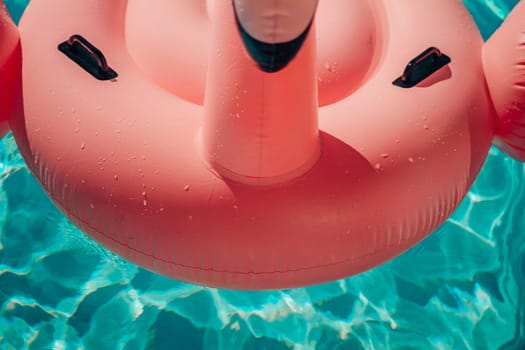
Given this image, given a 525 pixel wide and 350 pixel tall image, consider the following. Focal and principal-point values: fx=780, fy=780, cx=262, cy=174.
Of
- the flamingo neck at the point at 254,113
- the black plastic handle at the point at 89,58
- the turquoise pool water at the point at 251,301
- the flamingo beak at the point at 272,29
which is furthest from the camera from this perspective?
the turquoise pool water at the point at 251,301

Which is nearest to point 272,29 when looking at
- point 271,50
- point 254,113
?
point 271,50

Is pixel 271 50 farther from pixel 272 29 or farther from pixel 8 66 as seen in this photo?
pixel 8 66

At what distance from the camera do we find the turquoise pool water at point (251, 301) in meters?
1.88

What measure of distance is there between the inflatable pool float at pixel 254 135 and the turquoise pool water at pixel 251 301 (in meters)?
0.56

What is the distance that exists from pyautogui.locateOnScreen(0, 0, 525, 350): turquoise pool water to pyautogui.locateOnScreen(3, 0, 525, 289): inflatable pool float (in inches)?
22.0

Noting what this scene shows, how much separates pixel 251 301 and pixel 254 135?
827 millimetres

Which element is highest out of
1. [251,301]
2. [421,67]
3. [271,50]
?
[271,50]

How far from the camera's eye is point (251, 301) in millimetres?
1938

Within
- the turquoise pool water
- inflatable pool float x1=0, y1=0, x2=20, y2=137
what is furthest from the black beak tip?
the turquoise pool water

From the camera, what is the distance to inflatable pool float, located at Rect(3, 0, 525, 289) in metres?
1.24

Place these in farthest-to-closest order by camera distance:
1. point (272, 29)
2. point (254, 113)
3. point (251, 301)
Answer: point (251, 301), point (254, 113), point (272, 29)

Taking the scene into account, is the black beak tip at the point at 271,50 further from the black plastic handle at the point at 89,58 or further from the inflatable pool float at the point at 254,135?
the black plastic handle at the point at 89,58

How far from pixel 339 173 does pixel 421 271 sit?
0.81 metres

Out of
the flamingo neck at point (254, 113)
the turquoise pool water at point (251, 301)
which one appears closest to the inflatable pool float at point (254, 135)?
the flamingo neck at point (254, 113)
